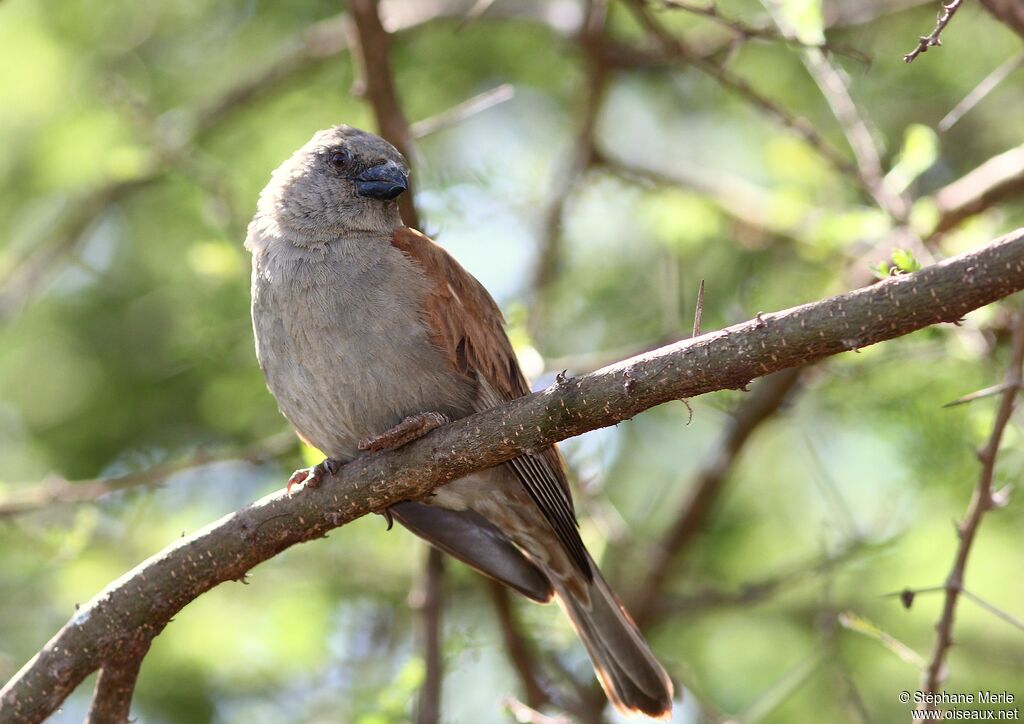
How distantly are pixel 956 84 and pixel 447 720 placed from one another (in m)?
4.66

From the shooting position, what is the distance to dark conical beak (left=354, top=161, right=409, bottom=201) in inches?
195

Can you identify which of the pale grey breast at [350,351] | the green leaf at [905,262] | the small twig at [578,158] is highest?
the small twig at [578,158]

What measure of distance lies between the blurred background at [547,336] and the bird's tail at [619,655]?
477 mm

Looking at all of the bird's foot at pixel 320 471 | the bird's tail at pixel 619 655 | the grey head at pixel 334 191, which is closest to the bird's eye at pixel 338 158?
the grey head at pixel 334 191

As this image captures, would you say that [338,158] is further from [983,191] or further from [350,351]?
[983,191]

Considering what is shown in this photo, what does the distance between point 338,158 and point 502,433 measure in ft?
7.09

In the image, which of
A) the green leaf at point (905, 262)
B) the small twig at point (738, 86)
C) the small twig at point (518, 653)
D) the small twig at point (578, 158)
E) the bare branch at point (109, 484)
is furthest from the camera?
the small twig at point (578, 158)

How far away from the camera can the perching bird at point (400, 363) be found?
433cm

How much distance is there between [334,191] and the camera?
196 inches

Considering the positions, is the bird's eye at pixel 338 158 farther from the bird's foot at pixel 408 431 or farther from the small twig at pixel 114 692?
the small twig at pixel 114 692

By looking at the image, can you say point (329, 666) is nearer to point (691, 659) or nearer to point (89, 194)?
point (691, 659)

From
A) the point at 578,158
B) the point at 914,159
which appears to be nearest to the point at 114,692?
the point at 914,159

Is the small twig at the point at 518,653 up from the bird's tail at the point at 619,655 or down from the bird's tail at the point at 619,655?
up

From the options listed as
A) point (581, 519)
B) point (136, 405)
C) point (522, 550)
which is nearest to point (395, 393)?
point (522, 550)
